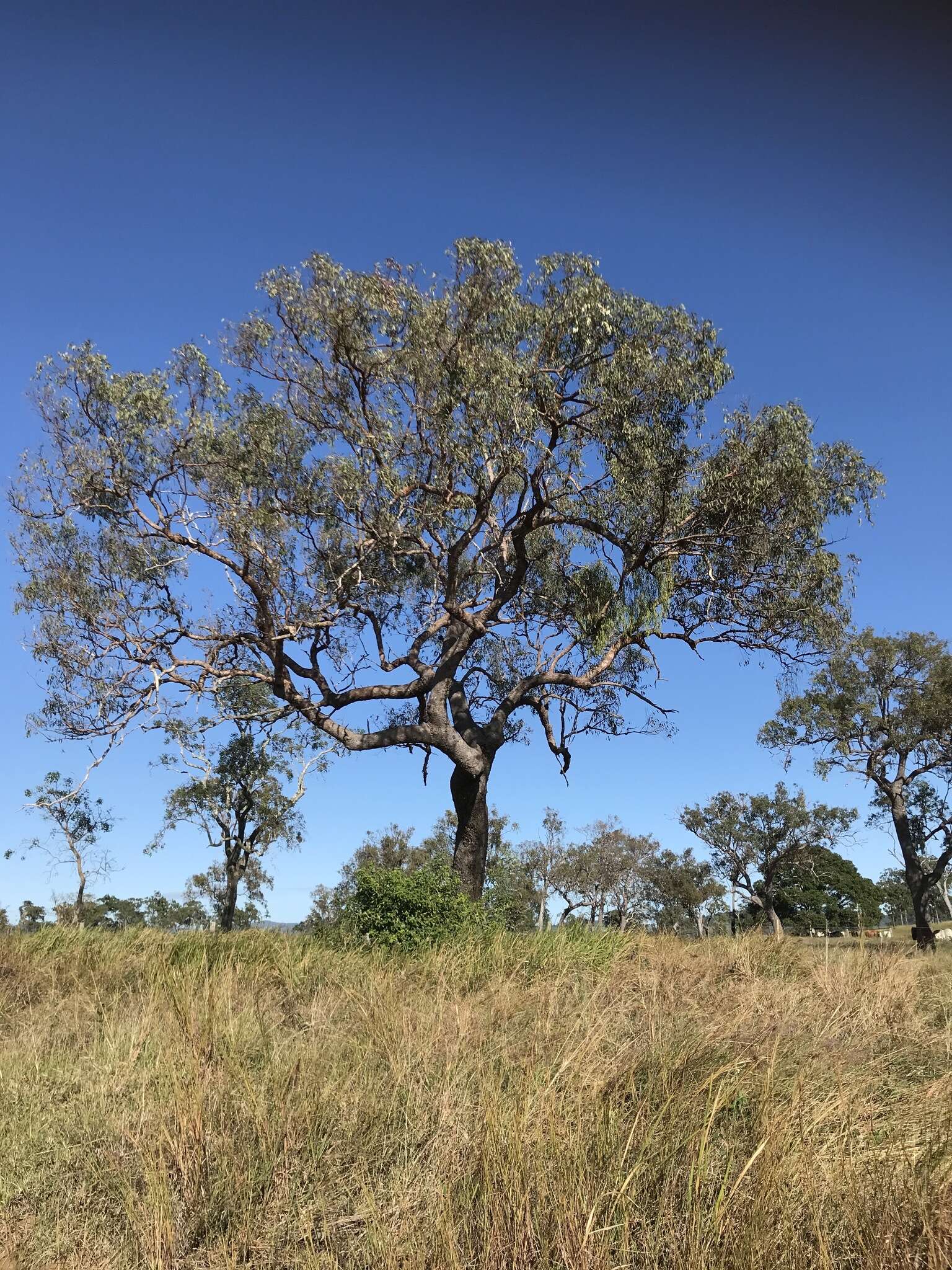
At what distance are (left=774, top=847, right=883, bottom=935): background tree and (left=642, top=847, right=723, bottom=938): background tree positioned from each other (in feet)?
19.0

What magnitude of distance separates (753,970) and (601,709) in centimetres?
873

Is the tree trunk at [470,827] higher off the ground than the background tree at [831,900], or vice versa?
the tree trunk at [470,827]

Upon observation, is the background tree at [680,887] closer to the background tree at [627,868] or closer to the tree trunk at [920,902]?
the background tree at [627,868]

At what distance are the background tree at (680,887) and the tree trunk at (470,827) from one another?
3390 cm

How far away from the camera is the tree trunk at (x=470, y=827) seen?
14.0 meters

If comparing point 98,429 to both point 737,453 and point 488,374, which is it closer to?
point 488,374

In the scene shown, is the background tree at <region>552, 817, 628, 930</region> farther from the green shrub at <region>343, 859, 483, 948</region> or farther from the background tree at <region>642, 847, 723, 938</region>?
the green shrub at <region>343, 859, 483, 948</region>

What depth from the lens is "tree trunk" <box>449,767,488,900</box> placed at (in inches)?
552

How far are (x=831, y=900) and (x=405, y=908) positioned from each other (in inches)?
1992

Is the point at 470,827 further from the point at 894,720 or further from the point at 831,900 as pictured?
the point at 831,900

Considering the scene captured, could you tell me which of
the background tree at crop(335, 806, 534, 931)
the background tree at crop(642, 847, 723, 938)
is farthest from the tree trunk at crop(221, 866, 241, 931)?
the background tree at crop(642, 847, 723, 938)

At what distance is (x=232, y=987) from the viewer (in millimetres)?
6484

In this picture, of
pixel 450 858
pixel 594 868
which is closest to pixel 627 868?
pixel 594 868

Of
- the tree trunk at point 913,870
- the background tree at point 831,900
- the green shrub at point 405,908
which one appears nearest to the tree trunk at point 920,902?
the tree trunk at point 913,870
